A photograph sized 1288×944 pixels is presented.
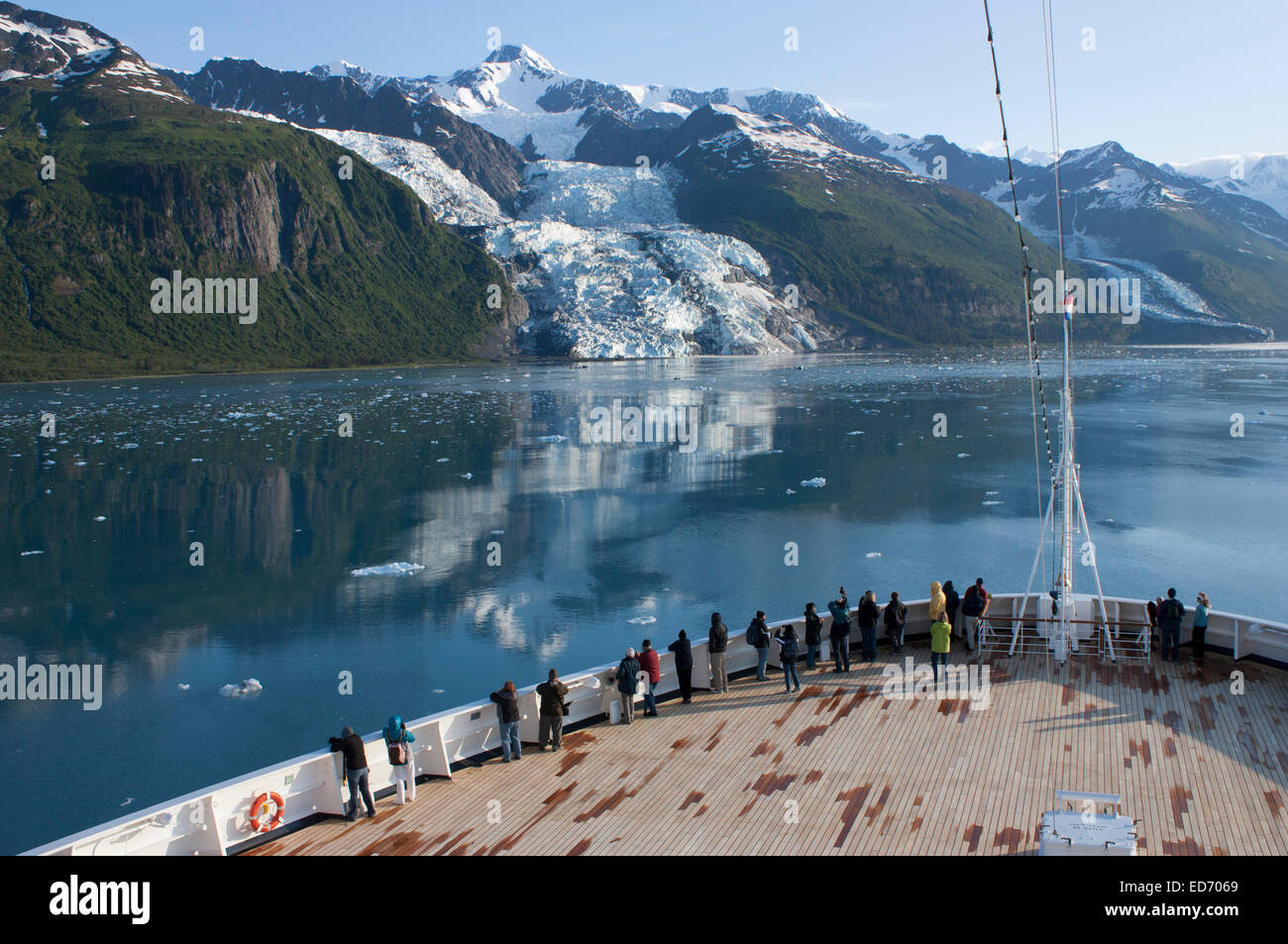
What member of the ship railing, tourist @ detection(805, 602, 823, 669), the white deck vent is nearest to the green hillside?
the ship railing

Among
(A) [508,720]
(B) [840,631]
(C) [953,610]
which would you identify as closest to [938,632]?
(B) [840,631]

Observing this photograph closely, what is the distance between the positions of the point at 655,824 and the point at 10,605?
2509 cm

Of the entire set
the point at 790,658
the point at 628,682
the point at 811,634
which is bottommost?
the point at 628,682

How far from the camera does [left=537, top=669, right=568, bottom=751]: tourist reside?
1376cm

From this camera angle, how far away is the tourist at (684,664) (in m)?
15.5

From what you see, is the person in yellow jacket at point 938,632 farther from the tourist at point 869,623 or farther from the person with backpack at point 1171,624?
the person with backpack at point 1171,624

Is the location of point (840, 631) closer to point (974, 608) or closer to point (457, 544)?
point (974, 608)

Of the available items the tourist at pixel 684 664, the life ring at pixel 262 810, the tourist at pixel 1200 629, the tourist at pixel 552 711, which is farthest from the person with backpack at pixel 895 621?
the life ring at pixel 262 810

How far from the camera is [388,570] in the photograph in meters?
30.9

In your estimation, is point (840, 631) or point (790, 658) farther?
point (840, 631)

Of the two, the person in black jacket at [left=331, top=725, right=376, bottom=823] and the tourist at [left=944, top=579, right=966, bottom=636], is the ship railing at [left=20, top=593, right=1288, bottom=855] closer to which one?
the person in black jacket at [left=331, top=725, right=376, bottom=823]

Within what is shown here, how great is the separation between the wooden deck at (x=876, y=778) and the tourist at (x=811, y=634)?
3.60ft

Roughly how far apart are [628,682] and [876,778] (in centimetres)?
402

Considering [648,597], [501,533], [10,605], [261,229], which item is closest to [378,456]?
[501,533]
